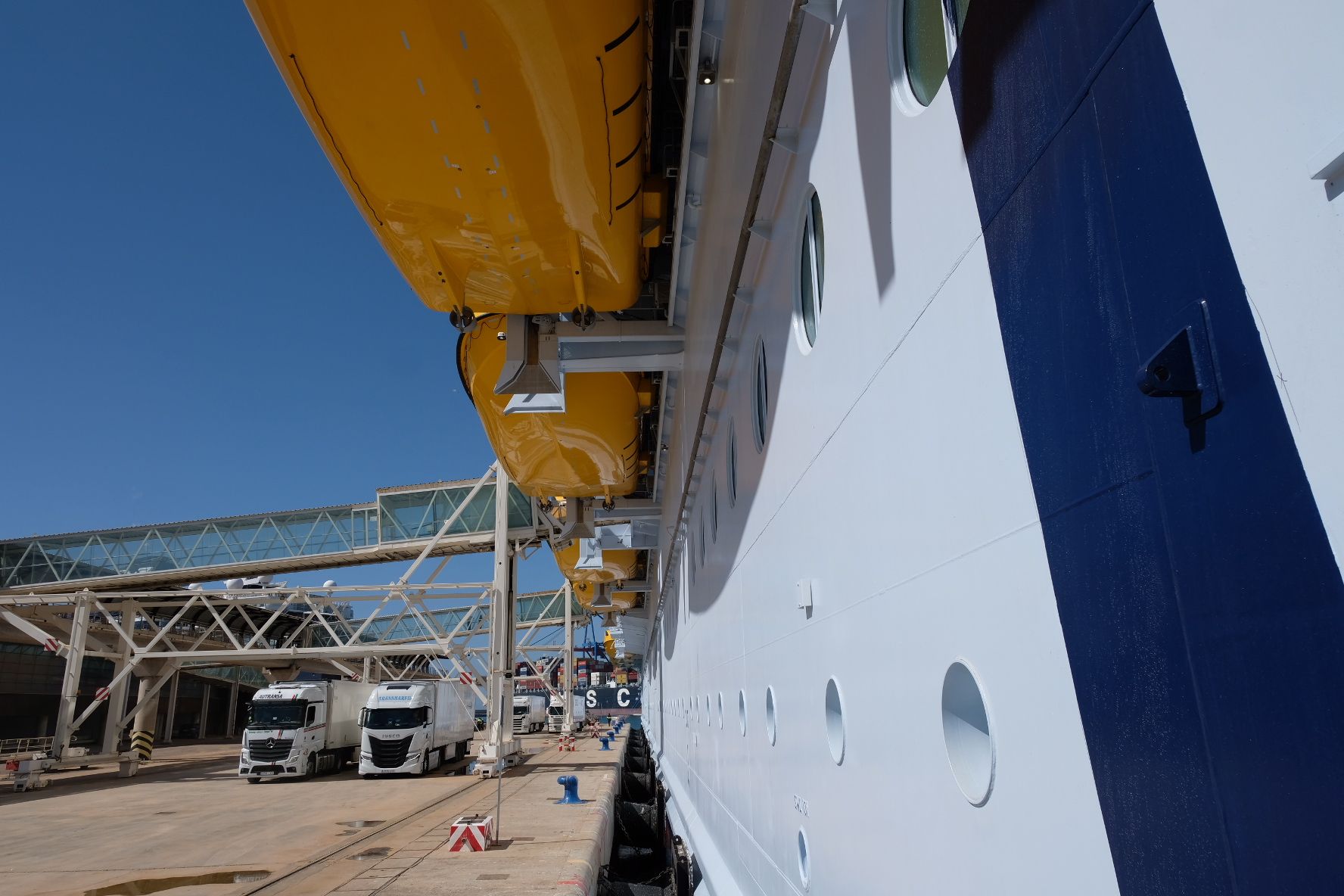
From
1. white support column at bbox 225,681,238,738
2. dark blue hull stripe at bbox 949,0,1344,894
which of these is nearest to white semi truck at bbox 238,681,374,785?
dark blue hull stripe at bbox 949,0,1344,894

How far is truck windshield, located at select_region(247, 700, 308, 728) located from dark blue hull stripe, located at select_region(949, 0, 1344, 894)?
2604 centimetres

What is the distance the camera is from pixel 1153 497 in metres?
1.10

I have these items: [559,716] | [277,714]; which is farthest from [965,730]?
[559,716]

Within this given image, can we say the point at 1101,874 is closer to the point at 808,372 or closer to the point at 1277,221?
the point at 1277,221

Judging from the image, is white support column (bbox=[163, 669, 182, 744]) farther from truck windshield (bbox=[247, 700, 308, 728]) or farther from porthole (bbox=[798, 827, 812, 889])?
porthole (bbox=[798, 827, 812, 889])

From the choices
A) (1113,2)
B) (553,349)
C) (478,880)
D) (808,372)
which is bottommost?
(478,880)

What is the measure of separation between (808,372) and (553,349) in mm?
4682

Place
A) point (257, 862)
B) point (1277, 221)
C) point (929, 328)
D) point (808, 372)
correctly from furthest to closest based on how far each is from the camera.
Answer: point (257, 862), point (808, 372), point (929, 328), point (1277, 221)

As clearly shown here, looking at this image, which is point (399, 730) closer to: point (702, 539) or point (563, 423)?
point (563, 423)

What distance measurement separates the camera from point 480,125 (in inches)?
172

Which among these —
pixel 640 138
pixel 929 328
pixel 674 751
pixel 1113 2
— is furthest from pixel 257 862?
pixel 1113 2

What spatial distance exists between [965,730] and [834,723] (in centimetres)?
111

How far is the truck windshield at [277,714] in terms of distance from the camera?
23.0 metres

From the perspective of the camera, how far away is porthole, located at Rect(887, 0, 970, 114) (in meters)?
1.83
